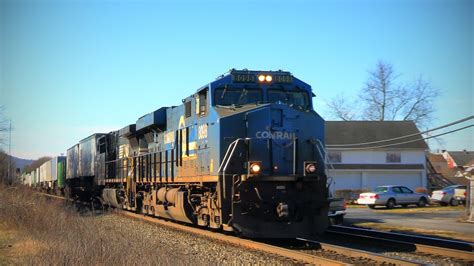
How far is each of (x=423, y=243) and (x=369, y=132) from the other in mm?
39999

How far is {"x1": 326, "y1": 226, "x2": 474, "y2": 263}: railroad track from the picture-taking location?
9.67m

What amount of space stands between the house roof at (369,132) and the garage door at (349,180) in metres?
2.84

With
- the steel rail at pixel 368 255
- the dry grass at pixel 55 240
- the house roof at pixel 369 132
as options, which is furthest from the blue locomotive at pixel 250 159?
the house roof at pixel 369 132

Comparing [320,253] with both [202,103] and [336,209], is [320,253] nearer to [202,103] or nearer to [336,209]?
[336,209]

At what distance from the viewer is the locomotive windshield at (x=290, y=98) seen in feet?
41.1

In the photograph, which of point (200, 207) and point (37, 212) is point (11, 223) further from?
point (200, 207)

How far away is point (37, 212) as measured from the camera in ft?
47.4

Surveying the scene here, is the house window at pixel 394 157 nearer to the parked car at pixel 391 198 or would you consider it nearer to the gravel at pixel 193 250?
the parked car at pixel 391 198

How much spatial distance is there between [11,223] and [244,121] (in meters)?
8.47

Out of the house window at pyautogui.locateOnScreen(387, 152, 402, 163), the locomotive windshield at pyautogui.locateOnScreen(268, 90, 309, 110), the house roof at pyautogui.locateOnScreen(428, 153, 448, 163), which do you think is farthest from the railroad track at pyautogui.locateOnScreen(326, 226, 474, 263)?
the house roof at pyautogui.locateOnScreen(428, 153, 448, 163)

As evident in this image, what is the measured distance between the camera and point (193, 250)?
10.7 meters

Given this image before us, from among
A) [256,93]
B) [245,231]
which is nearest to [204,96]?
[256,93]

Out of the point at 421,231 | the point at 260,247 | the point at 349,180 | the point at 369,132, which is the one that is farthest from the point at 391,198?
the point at 260,247

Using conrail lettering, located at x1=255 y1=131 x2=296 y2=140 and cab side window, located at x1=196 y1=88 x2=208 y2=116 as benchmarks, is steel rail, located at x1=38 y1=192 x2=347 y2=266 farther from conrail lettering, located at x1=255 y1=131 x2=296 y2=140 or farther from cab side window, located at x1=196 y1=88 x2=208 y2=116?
cab side window, located at x1=196 y1=88 x2=208 y2=116
